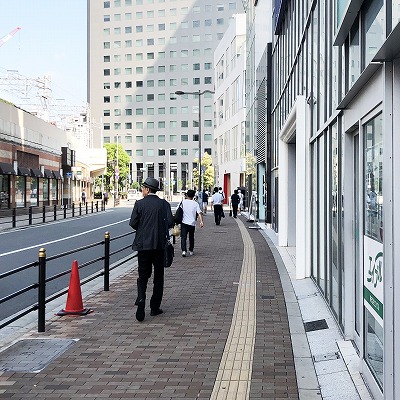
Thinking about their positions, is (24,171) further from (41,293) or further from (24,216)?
(41,293)

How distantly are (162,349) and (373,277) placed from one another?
9.37 feet

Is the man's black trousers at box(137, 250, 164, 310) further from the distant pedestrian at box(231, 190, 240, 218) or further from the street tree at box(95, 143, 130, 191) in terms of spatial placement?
the street tree at box(95, 143, 130, 191)

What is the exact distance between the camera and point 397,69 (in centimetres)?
439

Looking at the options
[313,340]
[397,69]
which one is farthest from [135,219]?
[397,69]

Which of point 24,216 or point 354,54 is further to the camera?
point 24,216

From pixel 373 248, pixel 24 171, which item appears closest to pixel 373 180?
pixel 373 248

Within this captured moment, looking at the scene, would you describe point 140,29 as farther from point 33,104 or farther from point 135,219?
point 135,219

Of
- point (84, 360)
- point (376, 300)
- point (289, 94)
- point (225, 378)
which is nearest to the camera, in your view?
point (376, 300)

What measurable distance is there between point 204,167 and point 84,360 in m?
93.4

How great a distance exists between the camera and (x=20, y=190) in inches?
1713

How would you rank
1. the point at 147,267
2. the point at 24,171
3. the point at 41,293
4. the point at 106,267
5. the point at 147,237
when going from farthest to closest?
the point at 24,171
the point at 106,267
the point at 147,267
the point at 147,237
the point at 41,293

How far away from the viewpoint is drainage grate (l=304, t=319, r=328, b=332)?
27.0ft

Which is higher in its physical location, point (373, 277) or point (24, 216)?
point (373, 277)

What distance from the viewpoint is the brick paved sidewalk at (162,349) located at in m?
5.75
